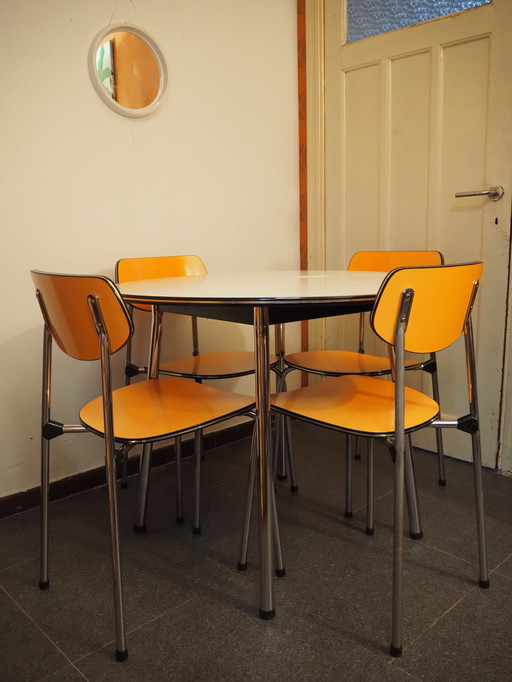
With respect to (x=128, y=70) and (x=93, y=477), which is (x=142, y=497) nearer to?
(x=93, y=477)

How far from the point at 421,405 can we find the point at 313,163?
173 cm

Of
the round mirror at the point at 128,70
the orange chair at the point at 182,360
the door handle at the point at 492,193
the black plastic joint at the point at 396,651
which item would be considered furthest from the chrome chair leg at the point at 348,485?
the round mirror at the point at 128,70

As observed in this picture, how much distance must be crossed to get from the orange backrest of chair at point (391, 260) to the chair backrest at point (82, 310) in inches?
50.2

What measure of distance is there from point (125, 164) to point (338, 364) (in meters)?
1.15

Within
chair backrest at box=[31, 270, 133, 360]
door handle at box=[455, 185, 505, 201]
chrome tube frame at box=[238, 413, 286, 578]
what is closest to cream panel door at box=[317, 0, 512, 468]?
door handle at box=[455, 185, 505, 201]

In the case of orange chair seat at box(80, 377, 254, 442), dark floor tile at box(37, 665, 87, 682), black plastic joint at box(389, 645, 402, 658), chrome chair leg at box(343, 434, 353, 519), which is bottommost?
dark floor tile at box(37, 665, 87, 682)

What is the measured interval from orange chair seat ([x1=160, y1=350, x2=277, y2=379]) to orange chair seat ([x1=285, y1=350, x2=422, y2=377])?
0.45 ft

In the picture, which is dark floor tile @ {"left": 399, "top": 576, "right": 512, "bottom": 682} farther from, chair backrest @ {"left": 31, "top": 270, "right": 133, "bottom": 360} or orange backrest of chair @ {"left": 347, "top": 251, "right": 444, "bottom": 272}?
orange backrest of chair @ {"left": 347, "top": 251, "right": 444, "bottom": 272}

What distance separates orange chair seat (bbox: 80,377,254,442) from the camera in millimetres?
1340

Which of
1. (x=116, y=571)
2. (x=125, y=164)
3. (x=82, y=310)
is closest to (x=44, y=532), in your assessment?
(x=116, y=571)

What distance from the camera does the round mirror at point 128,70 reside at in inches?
81.6

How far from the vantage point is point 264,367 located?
136 cm

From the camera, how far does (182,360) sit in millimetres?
2162

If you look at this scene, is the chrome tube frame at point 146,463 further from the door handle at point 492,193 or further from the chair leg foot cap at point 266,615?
the door handle at point 492,193
